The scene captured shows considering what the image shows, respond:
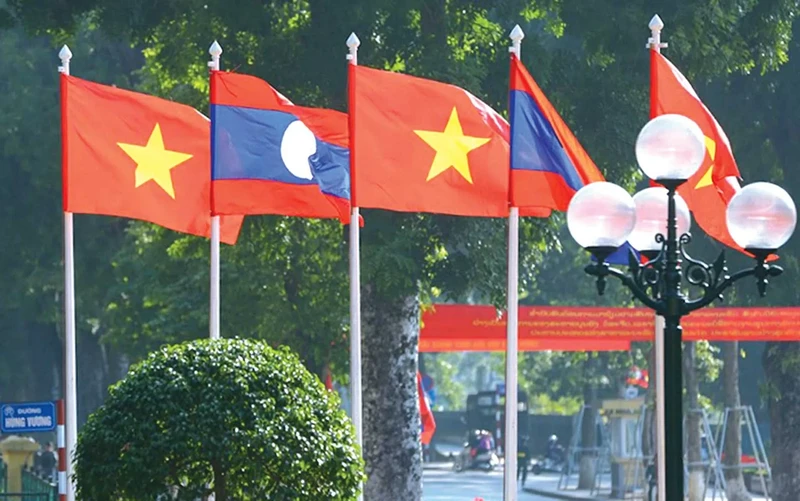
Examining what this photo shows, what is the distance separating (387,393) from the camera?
22.4 metres

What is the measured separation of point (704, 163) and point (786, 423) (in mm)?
15886

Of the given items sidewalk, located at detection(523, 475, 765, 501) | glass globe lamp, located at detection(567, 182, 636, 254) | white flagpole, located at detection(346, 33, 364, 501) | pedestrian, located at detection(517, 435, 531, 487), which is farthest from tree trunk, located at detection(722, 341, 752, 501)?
glass globe lamp, located at detection(567, 182, 636, 254)

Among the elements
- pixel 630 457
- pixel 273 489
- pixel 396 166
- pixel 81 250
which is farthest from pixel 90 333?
pixel 273 489

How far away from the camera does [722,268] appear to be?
11273mm

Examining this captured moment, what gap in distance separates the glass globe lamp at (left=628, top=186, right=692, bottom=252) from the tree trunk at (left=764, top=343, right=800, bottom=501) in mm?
18913

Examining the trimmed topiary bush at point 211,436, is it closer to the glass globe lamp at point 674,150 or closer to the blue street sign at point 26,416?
the glass globe lamp at point 674,150

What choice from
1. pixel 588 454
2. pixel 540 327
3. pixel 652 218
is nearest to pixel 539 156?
pixel 652 218

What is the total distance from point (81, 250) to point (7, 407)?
19.2m

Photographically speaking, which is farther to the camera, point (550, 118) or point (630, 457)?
point (630, 457)

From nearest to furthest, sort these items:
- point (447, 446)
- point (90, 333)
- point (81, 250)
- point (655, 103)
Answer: point (655, 103), point (81, 250), point (90, 333), point (447, 446)

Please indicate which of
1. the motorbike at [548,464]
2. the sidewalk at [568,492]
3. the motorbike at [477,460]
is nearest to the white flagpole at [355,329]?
the sidewalk at [568,492]

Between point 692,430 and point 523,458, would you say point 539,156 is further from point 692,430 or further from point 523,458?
point 523,458

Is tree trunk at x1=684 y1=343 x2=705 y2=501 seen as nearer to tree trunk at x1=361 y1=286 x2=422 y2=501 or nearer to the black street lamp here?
tree trunk at x1=361 y1=286 x2=422 y2=501

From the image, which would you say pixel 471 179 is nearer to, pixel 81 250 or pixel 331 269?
pixel 331 269
